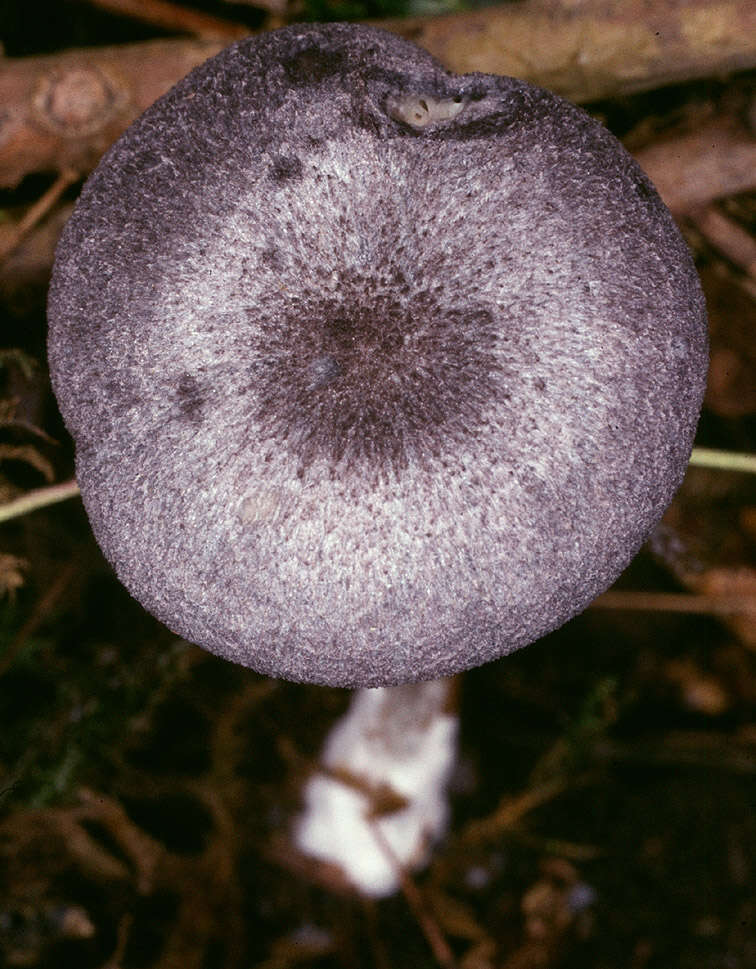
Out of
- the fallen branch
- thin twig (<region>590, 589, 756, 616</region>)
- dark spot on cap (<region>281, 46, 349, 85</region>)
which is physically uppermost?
dark spot on cap (<region>281, 46, 349, 85</region>)

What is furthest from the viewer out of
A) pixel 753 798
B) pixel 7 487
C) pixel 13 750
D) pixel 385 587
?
pixel 753 798

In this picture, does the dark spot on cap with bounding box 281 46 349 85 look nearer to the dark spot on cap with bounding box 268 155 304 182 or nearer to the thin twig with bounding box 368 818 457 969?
the dark spot on cap with bounding box 268 155 304 182

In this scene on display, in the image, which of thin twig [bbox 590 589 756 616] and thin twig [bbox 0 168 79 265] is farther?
thin twig [bbox 590 589 756 616]

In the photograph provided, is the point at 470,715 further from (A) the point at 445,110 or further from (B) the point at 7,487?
(A) the point at 445,110

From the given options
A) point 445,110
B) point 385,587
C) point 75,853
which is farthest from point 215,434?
point 75,853

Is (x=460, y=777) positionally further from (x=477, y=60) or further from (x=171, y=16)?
(x=171, y=16)

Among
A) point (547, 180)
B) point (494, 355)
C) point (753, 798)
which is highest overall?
point (547, 180)

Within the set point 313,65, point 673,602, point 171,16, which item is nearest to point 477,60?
point 313,65

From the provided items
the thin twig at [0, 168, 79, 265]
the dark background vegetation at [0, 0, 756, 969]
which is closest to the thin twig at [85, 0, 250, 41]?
the dark background vegetation at [0, 0, 756, 969]
